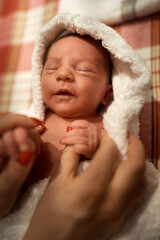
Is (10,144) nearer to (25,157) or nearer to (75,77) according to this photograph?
(25,157)

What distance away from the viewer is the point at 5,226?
718 millimetres

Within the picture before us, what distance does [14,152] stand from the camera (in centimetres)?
54

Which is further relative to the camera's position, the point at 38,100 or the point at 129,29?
the point at 129,29

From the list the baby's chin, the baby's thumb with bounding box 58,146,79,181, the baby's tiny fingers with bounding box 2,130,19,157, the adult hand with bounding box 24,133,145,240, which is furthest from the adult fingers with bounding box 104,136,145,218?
the baby's chin

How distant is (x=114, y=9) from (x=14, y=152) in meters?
0.94

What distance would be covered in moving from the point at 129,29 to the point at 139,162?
0.84 m

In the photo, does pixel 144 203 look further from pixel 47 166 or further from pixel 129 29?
pixel 129 29

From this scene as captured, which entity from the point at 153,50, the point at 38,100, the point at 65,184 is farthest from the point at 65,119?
the point at 153,50

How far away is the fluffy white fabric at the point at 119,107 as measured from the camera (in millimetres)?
625

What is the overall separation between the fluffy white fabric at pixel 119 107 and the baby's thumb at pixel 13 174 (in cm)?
12

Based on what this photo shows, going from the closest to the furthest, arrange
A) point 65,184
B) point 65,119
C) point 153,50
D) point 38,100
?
1. point 65,184
2. point 65,119
3. point 38,100
4. point 153,50

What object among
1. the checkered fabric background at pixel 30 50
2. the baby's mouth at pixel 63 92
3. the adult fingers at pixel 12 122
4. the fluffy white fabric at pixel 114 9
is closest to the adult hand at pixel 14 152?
the adult fingers at pixel 12 122

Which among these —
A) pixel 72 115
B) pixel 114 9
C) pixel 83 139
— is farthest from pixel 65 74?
pixel 114 9

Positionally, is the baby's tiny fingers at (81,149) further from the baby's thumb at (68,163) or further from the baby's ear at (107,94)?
the baby's ear at (107,94)
